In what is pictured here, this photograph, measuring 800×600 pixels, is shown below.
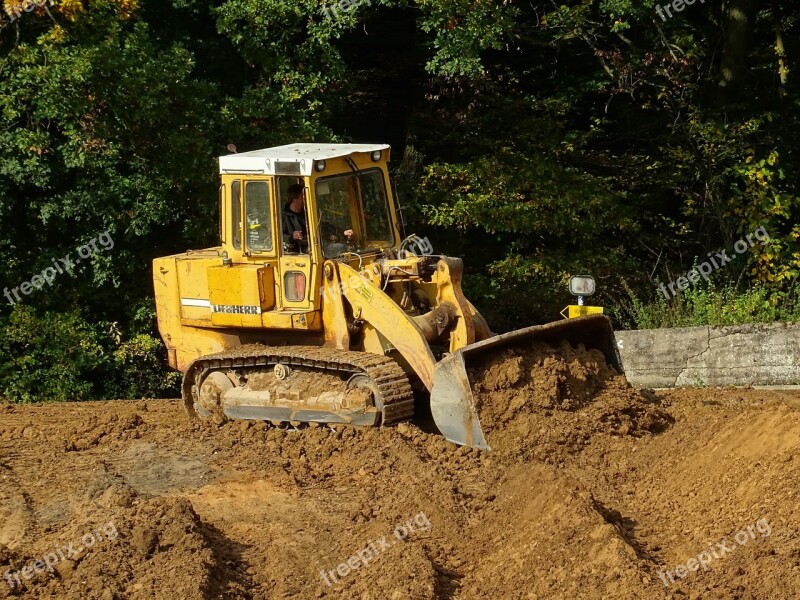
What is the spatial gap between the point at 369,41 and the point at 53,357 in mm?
7052

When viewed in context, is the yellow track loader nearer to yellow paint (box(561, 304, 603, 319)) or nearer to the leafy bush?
yellow paint (box(561, 304, 603, 319))

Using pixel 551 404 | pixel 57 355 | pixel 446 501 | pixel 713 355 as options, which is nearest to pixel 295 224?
pixel 551 404

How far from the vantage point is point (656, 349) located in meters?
12.7

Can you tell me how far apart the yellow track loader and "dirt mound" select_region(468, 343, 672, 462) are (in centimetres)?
25

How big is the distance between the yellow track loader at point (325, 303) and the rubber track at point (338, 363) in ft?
0.04

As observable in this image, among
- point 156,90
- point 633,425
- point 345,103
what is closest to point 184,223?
point 156,90

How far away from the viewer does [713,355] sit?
12.4m

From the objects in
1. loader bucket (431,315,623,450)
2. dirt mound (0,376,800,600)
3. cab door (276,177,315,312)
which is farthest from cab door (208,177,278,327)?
loader bucket (431,315,623,450)

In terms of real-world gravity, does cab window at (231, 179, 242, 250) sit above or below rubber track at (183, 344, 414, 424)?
above

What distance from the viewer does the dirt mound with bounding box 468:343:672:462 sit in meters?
8.98

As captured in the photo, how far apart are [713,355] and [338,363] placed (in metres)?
4.71

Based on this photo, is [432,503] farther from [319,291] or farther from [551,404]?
[319,291]

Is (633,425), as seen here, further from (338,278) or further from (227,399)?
(227,399)

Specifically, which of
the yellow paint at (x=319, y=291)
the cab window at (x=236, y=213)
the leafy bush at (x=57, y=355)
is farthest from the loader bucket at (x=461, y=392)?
the leafy bush at (x=57, y=355)
